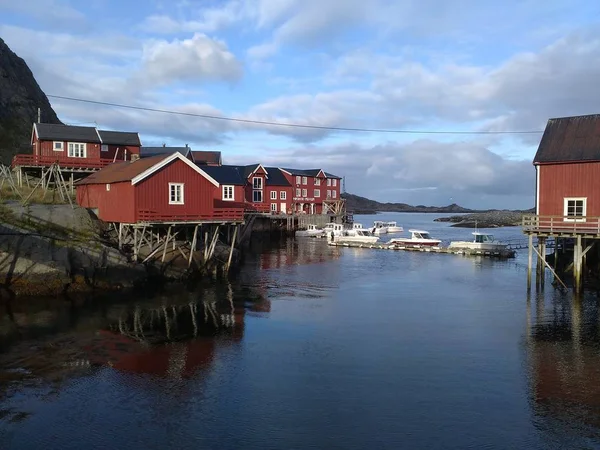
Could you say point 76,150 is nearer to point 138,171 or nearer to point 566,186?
point 138,171

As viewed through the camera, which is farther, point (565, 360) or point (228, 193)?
point (228, 193)

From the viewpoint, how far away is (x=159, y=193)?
31.9 m

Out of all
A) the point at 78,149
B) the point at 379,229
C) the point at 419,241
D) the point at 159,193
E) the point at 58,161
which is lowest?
the point at 419,241

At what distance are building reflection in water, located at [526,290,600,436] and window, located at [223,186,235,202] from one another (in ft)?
140

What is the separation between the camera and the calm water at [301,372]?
39.6 feet

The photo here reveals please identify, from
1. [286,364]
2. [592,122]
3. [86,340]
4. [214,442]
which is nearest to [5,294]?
[86,340]

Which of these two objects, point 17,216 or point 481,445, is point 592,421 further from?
point 17,216

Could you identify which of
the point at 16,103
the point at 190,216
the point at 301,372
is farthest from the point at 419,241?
the point at 16,103

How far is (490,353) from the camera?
59.4ft

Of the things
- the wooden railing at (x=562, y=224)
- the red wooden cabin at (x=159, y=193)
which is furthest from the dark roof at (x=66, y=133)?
the wooden railing at (x=562, y=224)

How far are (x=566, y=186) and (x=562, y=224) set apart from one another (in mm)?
2357

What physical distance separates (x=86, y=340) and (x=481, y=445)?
14762mm

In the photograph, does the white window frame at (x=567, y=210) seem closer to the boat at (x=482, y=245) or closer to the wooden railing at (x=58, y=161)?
the boat at (x=482, y=245)

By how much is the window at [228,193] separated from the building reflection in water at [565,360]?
140 feet
